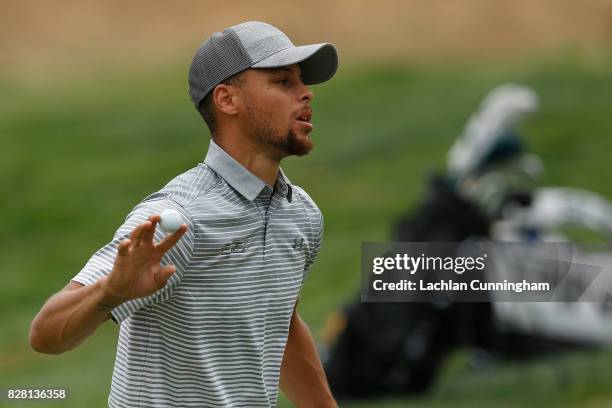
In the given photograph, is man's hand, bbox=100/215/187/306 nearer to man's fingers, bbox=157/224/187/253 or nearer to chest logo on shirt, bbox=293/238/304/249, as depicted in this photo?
man's fingers, bbox=157/224/187/253

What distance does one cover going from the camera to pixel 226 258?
412 centimetres

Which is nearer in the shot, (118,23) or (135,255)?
(135,255)

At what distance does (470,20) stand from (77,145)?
8.88 meters

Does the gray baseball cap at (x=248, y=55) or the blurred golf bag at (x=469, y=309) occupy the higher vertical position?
the gray baseball cap at (x=248, y=55)

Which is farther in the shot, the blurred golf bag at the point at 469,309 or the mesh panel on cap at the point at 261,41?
the blurred golf bag at the point at 469,309

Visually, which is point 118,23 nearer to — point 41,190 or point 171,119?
point 171,119

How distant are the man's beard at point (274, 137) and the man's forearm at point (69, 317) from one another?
2.57 feet

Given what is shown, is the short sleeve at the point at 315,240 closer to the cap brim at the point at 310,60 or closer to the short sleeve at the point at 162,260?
the cap brim at the point at 310,60

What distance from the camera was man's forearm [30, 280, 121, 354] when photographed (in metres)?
3.75

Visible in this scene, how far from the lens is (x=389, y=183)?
22.2 metres

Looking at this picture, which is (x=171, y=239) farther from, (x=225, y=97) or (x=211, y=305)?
(x=225, y=97)

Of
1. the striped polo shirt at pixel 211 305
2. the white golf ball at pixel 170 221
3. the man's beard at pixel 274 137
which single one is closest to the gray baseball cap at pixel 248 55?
the man's beard at pixel 274 137

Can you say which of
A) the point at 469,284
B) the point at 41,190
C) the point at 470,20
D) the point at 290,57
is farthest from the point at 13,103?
the point at 290,57

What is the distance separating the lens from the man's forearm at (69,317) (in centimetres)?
375
